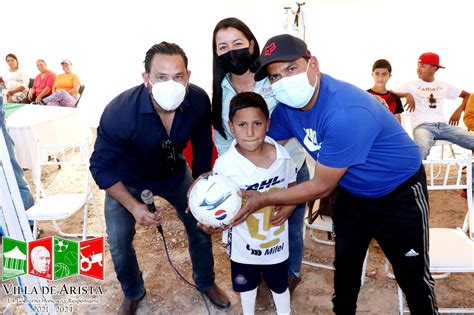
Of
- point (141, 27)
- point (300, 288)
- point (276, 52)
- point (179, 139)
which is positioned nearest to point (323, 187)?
point (276, 52)

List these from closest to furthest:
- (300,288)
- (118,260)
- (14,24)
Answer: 1. (118,260)
2. (300,288)
3. (14,24)

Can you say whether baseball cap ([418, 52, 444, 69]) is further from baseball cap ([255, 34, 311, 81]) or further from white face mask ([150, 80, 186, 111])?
white face mask ([150, 80, 186, 111])

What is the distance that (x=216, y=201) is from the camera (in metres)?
1.59

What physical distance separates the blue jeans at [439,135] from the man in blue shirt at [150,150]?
2874mm

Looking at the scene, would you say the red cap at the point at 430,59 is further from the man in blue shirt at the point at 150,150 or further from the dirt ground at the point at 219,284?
the man in blue shirt at the point at 150,150

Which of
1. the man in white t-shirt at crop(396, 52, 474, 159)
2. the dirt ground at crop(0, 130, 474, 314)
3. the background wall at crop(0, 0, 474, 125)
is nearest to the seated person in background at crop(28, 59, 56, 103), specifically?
the background wall at crop(0, 0, 474, 125)

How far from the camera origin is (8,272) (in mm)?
1924

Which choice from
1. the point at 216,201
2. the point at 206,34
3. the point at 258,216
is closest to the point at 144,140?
the point at 216,201

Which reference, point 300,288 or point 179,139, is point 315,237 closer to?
point 300,288

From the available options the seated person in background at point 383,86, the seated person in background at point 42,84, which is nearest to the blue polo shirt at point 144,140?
the seated person in background at point 383,86

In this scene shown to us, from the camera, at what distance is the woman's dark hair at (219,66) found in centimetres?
188

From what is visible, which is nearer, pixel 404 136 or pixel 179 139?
pixel 404 136

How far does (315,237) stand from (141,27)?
5970 mm

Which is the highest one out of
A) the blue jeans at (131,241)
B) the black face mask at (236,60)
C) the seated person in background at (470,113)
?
the black face mask at (236,60)
